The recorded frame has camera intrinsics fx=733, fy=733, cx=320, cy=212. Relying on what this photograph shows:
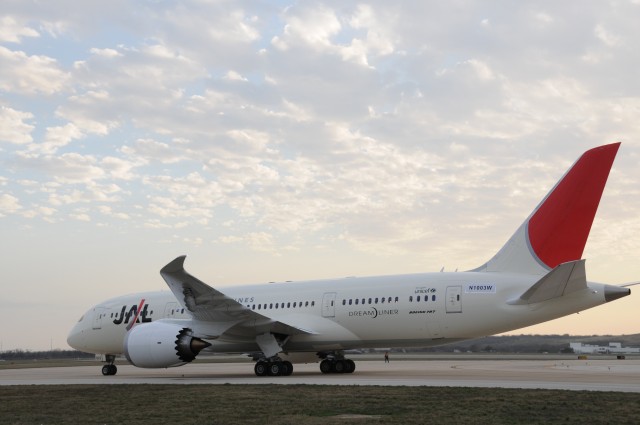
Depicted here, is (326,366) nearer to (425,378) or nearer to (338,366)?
(338,366)

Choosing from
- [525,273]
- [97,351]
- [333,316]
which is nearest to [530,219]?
[525,273]

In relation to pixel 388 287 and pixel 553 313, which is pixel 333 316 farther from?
pixel 553 313

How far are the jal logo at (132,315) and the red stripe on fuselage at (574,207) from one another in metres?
14.8

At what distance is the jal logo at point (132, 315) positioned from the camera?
27.6 metres

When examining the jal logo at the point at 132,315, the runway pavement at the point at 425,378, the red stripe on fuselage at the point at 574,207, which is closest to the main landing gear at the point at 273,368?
the runway pavement at the point at 425,378

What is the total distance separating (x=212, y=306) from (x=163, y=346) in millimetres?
1899

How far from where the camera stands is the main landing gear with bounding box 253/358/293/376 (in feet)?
76.3

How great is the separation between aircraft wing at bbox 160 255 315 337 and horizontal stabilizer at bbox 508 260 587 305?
7596 mm

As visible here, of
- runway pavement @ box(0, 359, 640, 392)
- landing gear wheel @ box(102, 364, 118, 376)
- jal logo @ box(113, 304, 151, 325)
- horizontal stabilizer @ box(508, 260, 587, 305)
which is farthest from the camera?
landing gear wheel @ box(102, 364, 118, 376)

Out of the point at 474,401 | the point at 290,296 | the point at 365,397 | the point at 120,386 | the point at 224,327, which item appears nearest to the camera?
the point at 474,401

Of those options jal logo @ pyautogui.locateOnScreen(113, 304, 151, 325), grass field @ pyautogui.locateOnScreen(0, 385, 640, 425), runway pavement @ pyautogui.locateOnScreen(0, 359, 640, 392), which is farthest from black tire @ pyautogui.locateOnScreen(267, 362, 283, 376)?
jal logo @ pyautogui.locateOnScreen(113, 304, 151, 325)

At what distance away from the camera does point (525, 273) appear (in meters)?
21.2

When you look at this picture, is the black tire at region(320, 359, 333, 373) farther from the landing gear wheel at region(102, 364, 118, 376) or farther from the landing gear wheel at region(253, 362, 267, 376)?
the landing gear wheel at region(102, 364, 118, 376)

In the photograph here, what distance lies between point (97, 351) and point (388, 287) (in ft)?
41.4
